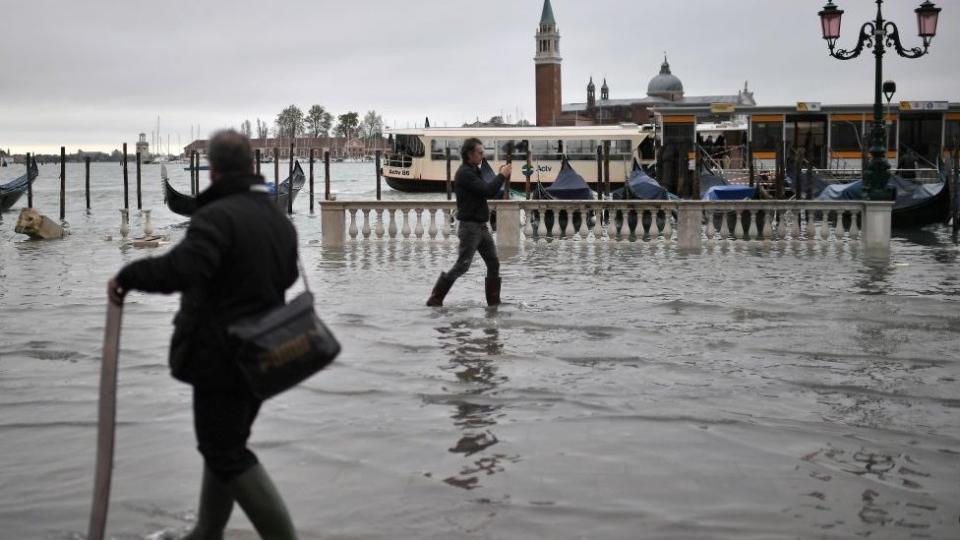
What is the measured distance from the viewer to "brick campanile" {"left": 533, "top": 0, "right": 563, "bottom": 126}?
137 m

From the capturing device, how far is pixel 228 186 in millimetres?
4145

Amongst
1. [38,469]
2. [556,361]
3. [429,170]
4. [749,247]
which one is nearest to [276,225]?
[38,469]

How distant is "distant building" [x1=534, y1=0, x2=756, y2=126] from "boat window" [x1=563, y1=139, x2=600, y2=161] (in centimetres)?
7032

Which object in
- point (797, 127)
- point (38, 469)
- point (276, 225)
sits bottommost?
point (38, 469)

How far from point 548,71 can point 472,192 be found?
13468 cm

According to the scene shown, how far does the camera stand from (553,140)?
200 feet

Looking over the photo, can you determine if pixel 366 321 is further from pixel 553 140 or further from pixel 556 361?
pixel 553 140

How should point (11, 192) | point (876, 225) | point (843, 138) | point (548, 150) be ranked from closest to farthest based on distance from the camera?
point (876, 225) < point (843, 138) < point (11, 192) < point (548, 150)

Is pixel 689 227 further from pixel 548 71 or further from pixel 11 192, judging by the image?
pixel 548 71

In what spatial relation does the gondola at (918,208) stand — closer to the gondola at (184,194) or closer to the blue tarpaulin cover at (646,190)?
the blue tarpaulin cover at (646,190)

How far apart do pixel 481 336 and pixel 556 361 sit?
1.33m

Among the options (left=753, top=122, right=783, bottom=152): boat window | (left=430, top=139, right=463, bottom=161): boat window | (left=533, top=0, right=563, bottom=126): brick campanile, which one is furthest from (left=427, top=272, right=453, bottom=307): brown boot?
(left=533, top=0, right=563, bottom=126): brick campanile

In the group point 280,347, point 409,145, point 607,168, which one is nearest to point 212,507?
point 280,347

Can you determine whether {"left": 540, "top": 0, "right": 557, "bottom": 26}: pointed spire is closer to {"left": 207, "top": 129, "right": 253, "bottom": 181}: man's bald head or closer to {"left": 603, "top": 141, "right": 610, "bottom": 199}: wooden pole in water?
{"left": 603, "top": 141, "right": 610, "bottom": 199}: wooden pole in water
